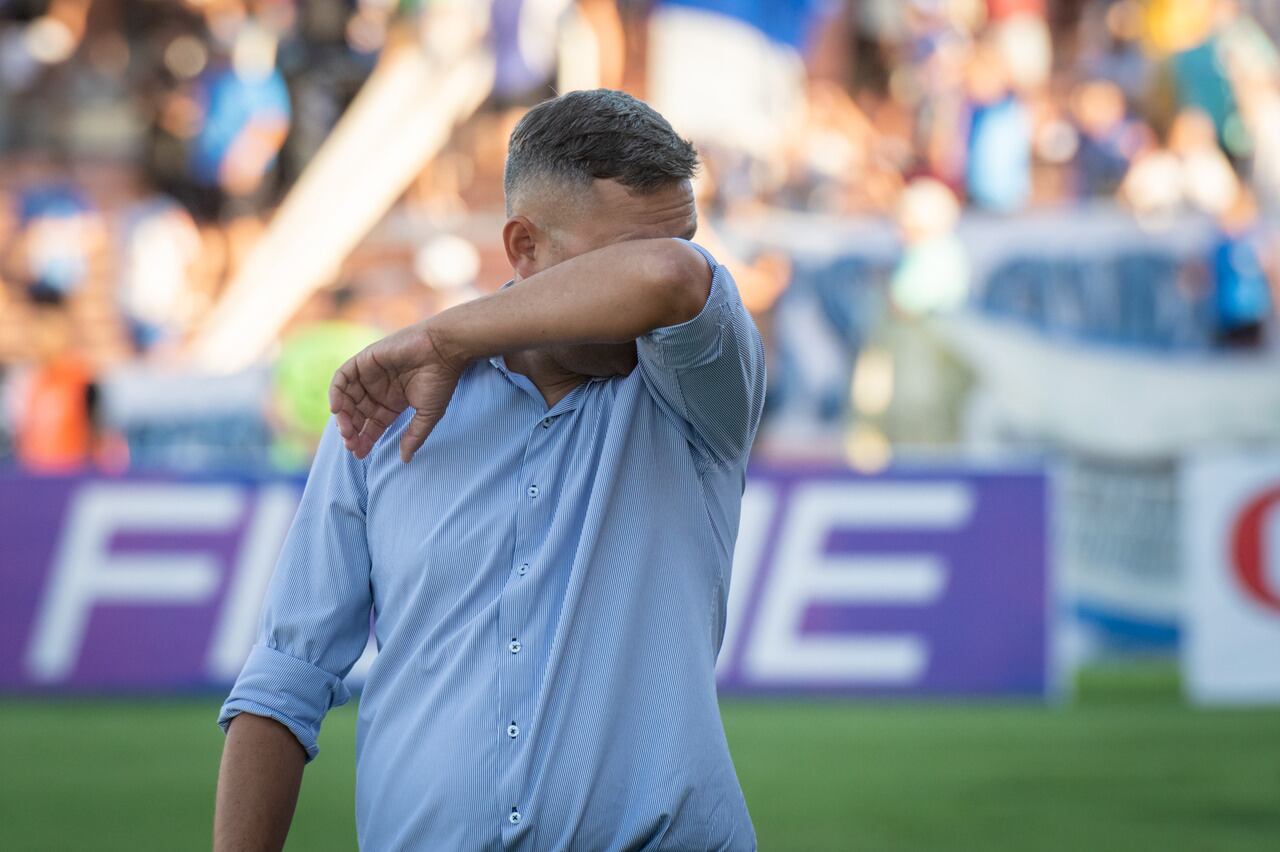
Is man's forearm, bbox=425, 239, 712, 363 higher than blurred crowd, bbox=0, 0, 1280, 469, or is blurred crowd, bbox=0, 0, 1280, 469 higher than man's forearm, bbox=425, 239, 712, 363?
blurred crowd, bbox=0, 0, 1280, 469

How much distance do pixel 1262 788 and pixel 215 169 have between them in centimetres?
1096

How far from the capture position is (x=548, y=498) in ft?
6.44

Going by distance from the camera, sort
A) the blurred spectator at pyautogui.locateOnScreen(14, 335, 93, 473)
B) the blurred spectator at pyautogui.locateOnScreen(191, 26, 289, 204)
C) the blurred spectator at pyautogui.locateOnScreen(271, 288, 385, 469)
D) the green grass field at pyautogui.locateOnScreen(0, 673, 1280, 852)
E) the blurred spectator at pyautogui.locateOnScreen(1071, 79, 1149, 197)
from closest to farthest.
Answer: the green grass field at pyautogui.locateOnScreen(0, 673, 1280, 852) → the blurred spectator at pyautogui.locateOnScreen(271, 288, 385, 469) → the blurred spectator at pyautogui.locateOnScreen(14, 335, 93, 473) → the blurred spectator at pyautogui.locateOnScreen(1071, 79, 1149, 197) → the blurred spectator at pyautogui.locateOnScreen(191, 26, 289, 204)

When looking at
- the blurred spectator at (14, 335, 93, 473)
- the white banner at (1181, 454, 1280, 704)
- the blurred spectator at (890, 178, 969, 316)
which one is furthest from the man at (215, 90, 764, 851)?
the blurred spectator at (14, 335, 93, 473)

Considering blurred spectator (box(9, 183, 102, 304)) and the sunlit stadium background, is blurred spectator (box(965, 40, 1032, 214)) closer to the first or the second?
the sunlit stadium background

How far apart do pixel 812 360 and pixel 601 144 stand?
1109cm

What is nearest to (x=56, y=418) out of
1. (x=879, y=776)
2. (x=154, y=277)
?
(x=154, y=277)

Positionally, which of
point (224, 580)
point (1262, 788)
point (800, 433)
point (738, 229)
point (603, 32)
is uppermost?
point (603, 32)

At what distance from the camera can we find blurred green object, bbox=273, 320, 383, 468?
39.1 ft

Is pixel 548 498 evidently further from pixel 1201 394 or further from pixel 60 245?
pixel 60 245

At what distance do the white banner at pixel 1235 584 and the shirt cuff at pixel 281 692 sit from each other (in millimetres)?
7798

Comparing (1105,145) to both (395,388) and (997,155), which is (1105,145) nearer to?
(997,155)

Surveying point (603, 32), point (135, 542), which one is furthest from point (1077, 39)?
point (135, 542)

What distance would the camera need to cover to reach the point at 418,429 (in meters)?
1.93
